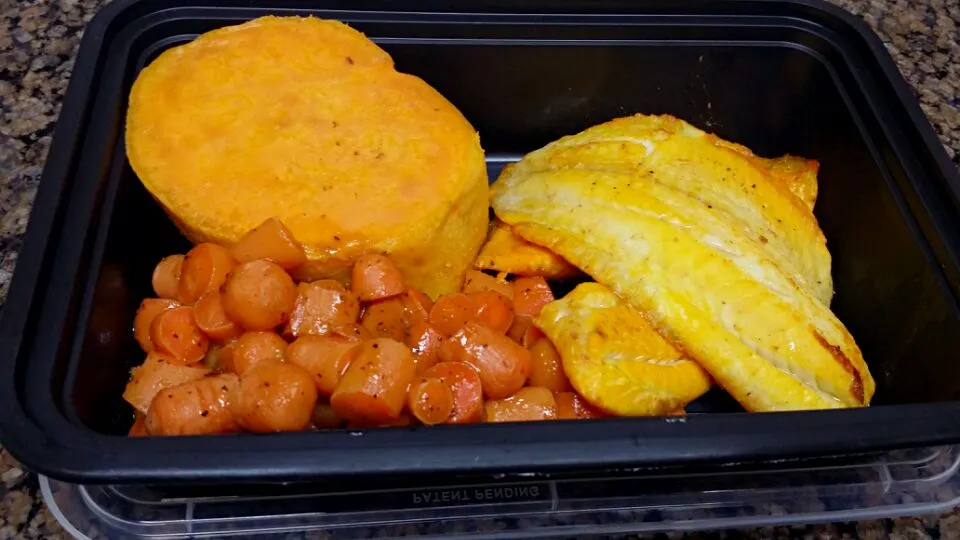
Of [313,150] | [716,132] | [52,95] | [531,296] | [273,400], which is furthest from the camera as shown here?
[716,132]

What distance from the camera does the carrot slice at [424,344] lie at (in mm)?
1456

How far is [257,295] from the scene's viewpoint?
4.60 ft

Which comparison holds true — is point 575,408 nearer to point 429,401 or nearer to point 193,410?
point 429,401

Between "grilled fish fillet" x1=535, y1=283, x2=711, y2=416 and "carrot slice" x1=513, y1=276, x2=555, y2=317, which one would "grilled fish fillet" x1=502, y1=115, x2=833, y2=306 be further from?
"grilled fish fillet" x1=535, y1=283, x2=711, y2=416

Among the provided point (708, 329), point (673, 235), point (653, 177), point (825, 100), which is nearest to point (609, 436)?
point (708, 329)

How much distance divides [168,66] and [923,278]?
161 cm

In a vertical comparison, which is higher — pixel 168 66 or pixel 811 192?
pixel 168 66

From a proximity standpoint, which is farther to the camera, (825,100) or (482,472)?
(825,100)

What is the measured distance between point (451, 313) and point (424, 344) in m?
0.10

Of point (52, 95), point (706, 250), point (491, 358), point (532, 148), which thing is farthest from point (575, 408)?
point (52, 95)

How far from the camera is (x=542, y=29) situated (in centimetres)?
196

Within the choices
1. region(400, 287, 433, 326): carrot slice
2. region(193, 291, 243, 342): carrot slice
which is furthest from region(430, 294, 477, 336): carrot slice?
region(193, 291, 243, 342): carrot slice

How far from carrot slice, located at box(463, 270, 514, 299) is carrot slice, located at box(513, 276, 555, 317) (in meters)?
0.02

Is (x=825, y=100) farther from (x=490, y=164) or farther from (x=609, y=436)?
(x=609, y=436)
